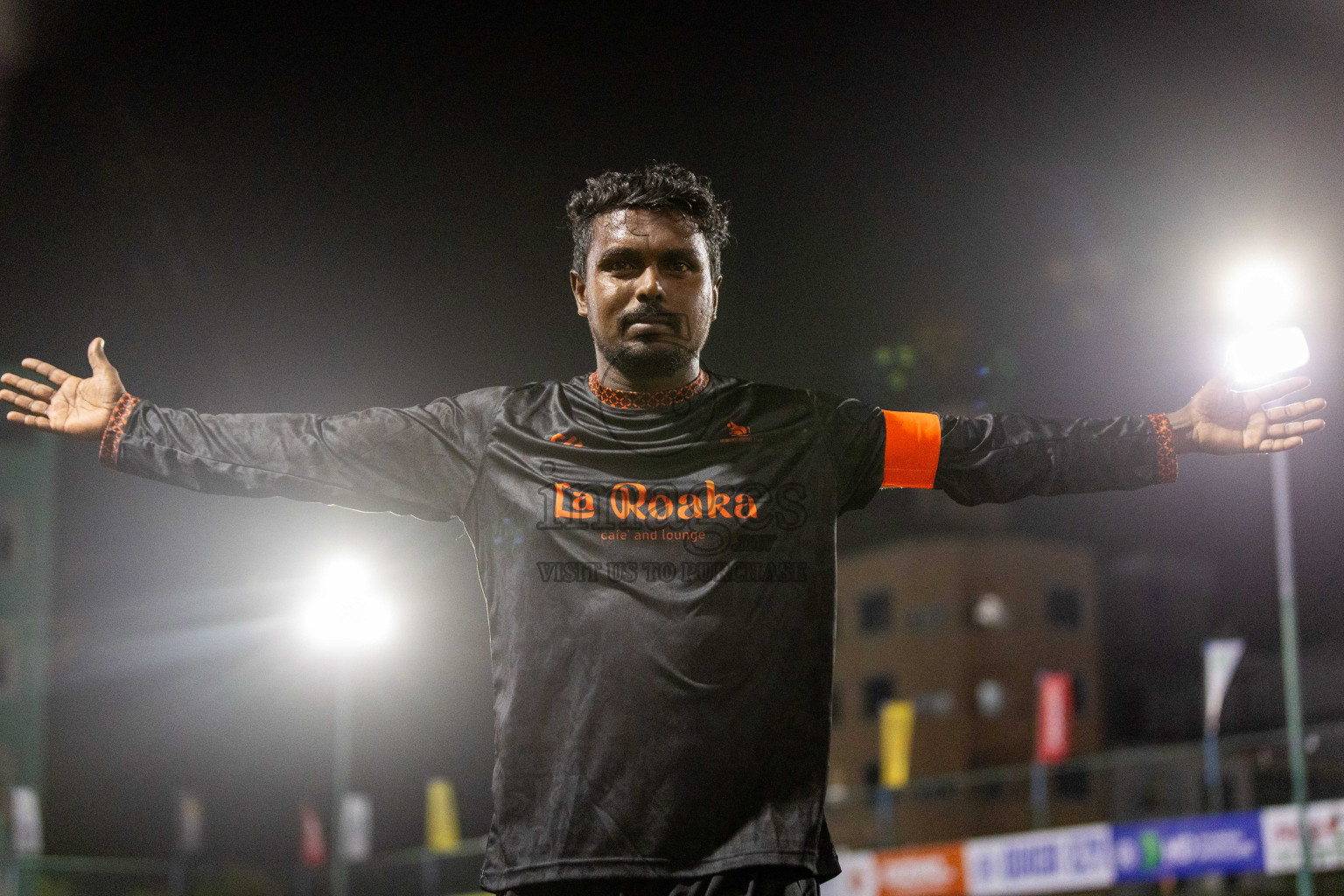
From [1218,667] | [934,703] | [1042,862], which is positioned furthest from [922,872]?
[934,703]

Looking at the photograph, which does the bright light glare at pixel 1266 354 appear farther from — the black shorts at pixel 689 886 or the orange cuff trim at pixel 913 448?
the black shorts at pixel 689 886

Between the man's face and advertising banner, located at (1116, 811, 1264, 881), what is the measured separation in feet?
44.9

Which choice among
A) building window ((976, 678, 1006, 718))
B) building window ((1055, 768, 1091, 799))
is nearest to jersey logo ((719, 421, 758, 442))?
building window ((1055, 768, 1091, 799))

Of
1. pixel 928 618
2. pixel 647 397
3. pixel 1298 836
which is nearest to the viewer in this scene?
pixel 647 397

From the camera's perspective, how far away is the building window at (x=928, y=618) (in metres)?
35.8

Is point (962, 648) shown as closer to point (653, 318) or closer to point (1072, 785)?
point (1072, 785)

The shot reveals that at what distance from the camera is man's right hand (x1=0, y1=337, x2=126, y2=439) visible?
2844 millimetres

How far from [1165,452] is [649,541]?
1.23m

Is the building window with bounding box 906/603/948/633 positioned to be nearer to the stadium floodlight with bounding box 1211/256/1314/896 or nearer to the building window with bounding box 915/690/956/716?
the building window with bounding box 915/690/956/716

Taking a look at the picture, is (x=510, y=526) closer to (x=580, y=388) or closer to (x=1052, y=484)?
(x=580, y=388)

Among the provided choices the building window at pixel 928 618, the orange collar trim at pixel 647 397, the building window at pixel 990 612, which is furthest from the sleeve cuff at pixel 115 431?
the building window at pixel 990 612

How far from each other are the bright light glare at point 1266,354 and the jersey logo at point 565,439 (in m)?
1.57

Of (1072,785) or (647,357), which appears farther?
(1072,785)

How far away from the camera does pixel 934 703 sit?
3547 cm
